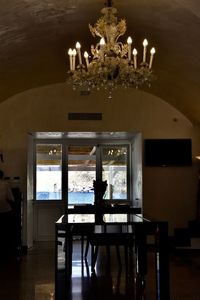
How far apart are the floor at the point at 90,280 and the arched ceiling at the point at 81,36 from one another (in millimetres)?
2656

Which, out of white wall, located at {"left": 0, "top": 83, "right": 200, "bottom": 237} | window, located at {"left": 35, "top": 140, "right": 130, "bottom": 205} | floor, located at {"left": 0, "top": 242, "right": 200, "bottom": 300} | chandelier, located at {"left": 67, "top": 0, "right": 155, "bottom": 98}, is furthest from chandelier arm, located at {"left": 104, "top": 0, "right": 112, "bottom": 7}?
window, located at {"left": 35, "top": 140, "right": 130, "bottom": 205}

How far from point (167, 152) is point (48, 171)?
2403 mm

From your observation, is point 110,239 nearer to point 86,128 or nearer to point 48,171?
point 86,128

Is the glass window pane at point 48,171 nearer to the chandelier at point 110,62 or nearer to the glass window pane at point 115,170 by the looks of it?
the glass window pane at point 115,170

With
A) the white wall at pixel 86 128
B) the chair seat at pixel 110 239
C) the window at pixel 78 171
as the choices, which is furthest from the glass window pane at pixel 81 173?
the chair seat at pixel 110 239

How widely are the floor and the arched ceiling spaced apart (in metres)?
2.66

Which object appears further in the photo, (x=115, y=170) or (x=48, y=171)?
(x=115, y=170)

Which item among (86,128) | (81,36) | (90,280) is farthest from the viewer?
(86,128)

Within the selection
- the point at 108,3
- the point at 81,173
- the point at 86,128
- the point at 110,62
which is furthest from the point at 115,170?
the point at 108,3

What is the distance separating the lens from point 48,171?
26.8ft

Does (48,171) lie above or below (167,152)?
below

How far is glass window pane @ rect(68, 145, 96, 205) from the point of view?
26.9 feet

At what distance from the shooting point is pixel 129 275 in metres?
5.01

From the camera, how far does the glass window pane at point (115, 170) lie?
823 centimetres
